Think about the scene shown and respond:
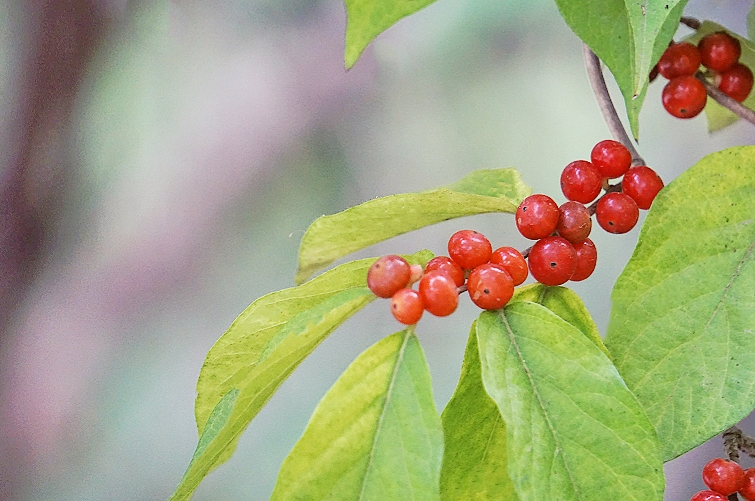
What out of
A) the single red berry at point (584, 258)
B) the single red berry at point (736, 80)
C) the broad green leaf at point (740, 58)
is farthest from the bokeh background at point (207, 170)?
the single red berry at point (584, 258)

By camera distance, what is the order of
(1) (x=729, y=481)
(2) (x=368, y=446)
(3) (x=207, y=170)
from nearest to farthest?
(2) (x=368, y=446) < (1) (x=729, y=481) < (3) (x=207, y=170)

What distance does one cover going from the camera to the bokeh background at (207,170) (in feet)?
2.27

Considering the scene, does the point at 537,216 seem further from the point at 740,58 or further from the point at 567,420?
the point at 740,58

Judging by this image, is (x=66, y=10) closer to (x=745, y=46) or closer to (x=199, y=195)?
(x=199, y=195)

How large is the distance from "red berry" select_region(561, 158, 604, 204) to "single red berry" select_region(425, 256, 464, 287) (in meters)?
0.10

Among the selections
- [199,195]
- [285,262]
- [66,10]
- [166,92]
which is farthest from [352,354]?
[66,10]

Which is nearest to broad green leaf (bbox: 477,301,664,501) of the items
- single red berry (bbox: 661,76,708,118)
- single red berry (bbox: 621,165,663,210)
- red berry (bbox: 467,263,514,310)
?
red berry (bbox: 467,263,514,310)

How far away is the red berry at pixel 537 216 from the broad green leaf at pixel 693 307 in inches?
1.7

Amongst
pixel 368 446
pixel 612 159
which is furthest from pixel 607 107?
pixel 368 446

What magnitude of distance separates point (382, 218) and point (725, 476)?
241 millimetres

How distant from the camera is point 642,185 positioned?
331 millimetres

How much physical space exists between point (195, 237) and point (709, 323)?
1.93 ft

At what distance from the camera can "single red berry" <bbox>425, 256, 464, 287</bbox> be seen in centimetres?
28

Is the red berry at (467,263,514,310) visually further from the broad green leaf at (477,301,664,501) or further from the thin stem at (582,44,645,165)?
the thin stem at (582,44,645,165)
